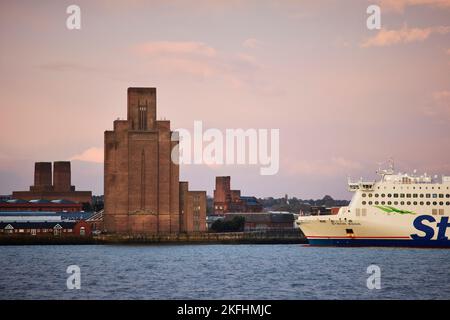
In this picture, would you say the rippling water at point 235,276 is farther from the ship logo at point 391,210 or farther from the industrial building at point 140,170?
the industrial building at point 140,170

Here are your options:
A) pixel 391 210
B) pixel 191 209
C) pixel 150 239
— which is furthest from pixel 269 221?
pixel 391 210

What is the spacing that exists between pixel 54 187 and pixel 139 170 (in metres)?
54.7

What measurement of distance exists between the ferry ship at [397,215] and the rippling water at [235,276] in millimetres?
3133

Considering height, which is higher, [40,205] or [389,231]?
[40,205]

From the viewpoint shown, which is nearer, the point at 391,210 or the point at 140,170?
the point at 391,210

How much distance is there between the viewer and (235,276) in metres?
52.9

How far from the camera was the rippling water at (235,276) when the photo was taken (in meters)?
42.8

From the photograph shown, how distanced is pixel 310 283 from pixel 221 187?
144 meters

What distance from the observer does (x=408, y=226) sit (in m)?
79.0

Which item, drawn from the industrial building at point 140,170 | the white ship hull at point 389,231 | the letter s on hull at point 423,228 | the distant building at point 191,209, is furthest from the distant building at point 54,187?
the letter s on hull at point 423,228

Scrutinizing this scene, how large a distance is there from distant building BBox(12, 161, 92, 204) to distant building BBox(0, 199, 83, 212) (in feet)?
36.2

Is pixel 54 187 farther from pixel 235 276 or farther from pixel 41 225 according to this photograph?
pixel 235 276
